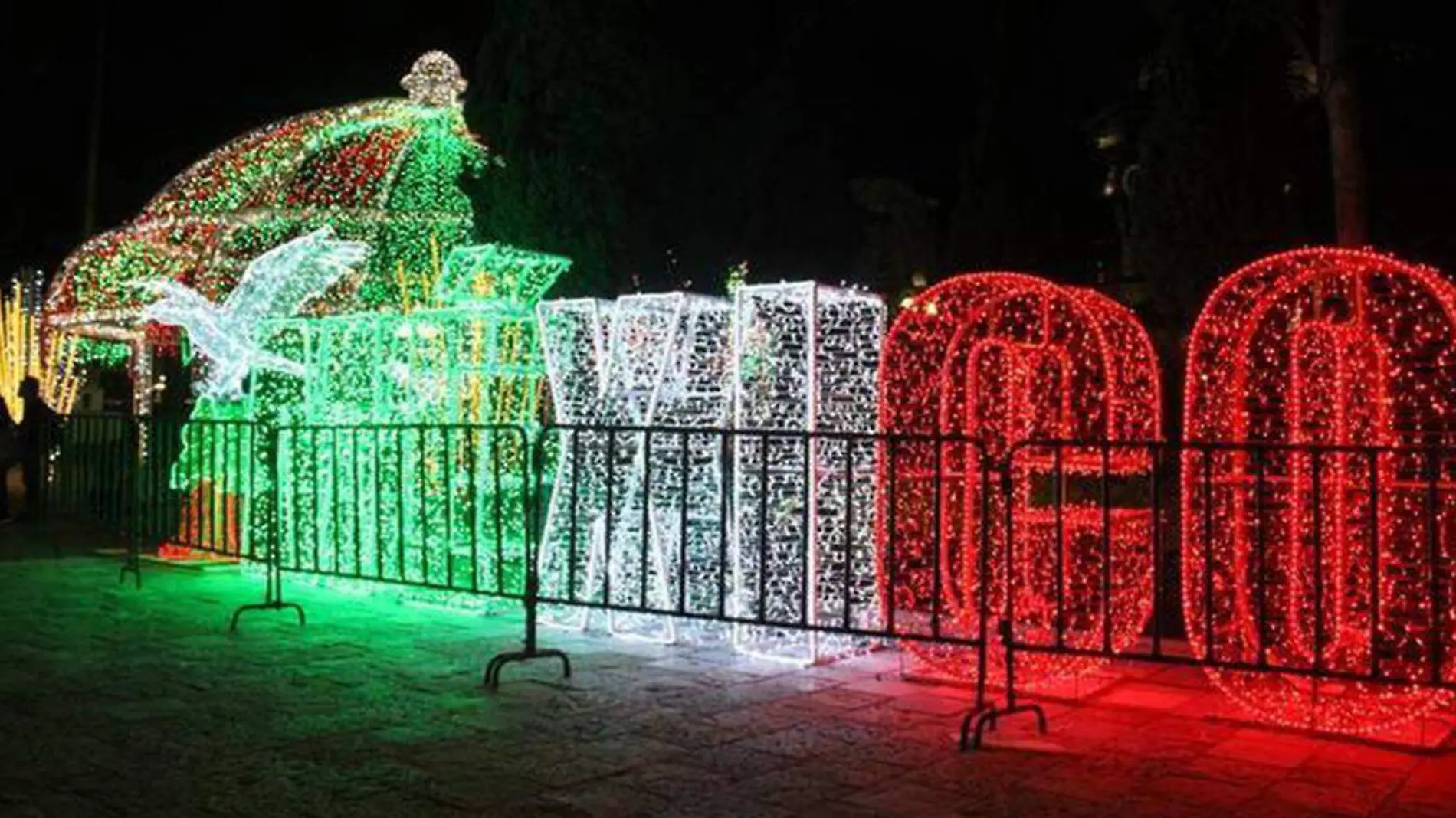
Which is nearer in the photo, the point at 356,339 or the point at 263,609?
the point at 263,609

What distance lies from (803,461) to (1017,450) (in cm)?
135

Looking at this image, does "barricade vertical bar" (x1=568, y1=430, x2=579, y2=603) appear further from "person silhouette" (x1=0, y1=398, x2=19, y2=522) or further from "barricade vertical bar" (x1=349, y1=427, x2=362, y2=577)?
"person silhouette" (x1=0, y1=398, x2=19, y2=522)

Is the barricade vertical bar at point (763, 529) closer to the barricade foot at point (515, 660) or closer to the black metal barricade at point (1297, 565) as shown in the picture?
the barricade foot at point (515, 660)

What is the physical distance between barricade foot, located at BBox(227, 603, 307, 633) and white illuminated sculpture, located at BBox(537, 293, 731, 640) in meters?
1.61

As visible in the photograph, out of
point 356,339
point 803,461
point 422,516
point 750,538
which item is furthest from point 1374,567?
Answer: point 356,339

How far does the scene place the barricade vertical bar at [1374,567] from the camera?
5.45m

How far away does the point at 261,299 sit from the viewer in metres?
10.8

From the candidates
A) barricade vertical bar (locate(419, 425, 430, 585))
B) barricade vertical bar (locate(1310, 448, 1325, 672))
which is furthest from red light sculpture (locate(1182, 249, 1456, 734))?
barricade vertical bar (locate(419, 425, 430, 585))

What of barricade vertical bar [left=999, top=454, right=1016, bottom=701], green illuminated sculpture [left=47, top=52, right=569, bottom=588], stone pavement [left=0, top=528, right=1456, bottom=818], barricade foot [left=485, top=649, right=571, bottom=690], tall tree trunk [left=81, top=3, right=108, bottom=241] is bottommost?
stone pavement [left=0, top=528, right=1456, bottom=818]

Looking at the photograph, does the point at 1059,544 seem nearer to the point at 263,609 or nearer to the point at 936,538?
the point at 936,538

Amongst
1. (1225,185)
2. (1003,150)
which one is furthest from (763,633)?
(1003,150)

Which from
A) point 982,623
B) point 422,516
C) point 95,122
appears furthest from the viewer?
point 95,122

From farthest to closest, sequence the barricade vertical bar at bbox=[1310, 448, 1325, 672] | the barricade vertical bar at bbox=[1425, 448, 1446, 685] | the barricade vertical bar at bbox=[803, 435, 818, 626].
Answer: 1. the barricade vertical bar at bbox=[803, 435, 818, 626]
2. the barricade vertical bar at bbox=[1310, 448, 1325, 672]
3. the barricade vertical bar at bbox=[1425, 448, 1446, 685]

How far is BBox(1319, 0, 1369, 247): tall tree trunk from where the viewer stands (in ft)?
37.9
